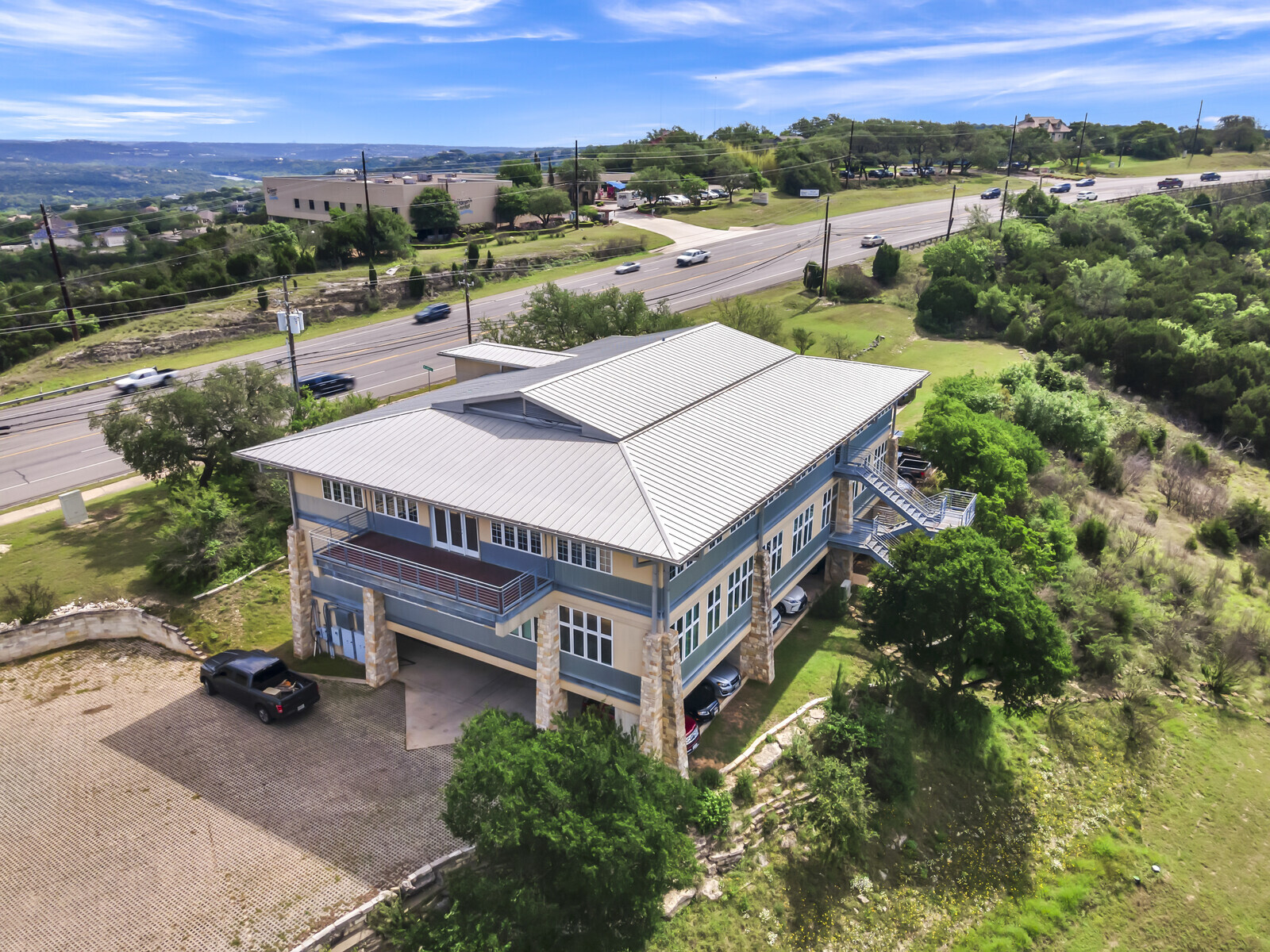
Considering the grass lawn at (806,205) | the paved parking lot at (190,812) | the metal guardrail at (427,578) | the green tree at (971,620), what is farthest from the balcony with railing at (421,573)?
the grass lawn at (806,205)

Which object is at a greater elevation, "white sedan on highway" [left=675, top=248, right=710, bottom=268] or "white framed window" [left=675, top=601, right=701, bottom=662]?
"white sedan on highway" [left=675, top=248, right=710, bottom=268]

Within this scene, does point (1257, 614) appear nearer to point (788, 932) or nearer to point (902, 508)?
point (902, 508)

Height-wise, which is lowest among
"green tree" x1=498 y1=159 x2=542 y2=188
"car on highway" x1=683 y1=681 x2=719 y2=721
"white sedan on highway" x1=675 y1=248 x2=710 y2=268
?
"car on highway" x1=683 y1=681 x2=719 y2=721

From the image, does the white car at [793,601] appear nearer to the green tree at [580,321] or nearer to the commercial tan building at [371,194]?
the green tree at [580,321]

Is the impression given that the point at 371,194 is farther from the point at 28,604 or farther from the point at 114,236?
the point at 114,236

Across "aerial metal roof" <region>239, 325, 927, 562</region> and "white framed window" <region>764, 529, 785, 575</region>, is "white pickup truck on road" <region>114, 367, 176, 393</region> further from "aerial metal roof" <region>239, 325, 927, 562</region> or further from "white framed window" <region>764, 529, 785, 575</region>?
"white framed window" <region>764, 529, 785, 575</region>

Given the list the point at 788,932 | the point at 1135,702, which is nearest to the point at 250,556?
the point at 788,932

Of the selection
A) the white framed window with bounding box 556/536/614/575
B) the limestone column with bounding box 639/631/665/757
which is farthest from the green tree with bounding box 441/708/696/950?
the white framed window with bounding box 556/536/614/575
